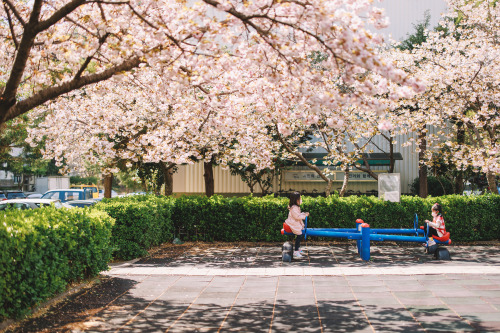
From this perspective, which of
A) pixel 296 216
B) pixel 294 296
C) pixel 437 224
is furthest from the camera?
pixel 296 216

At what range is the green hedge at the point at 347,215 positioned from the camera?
12930 mm

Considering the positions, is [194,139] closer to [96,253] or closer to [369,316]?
[96,253]

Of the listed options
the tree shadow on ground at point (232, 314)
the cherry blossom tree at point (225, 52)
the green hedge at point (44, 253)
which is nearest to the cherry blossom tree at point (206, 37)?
the cherry blossom tree at point (225, 52)

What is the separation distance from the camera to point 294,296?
7035 millimetres

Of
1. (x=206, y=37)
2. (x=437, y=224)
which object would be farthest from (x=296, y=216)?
(x=206, y=37)

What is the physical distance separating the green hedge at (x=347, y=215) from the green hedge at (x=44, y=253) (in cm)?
518

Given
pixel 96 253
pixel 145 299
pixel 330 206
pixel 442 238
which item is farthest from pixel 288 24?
pixel 330 206

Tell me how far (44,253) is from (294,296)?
11.8 ft

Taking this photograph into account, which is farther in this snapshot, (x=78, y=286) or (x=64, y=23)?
(x=64, y=23)

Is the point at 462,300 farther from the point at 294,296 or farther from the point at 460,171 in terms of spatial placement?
the point at 460,171

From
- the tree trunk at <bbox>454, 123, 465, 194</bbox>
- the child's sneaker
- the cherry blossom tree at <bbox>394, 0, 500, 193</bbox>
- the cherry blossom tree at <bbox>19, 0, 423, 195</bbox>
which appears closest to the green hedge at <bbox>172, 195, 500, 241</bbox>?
the cherry blossom tree at <bbox>394, 0, 500, 193</bbox>

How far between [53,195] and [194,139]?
19.7 metres

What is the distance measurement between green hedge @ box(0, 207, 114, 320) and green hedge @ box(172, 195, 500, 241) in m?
5.18

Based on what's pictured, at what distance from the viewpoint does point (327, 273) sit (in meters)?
8.70
